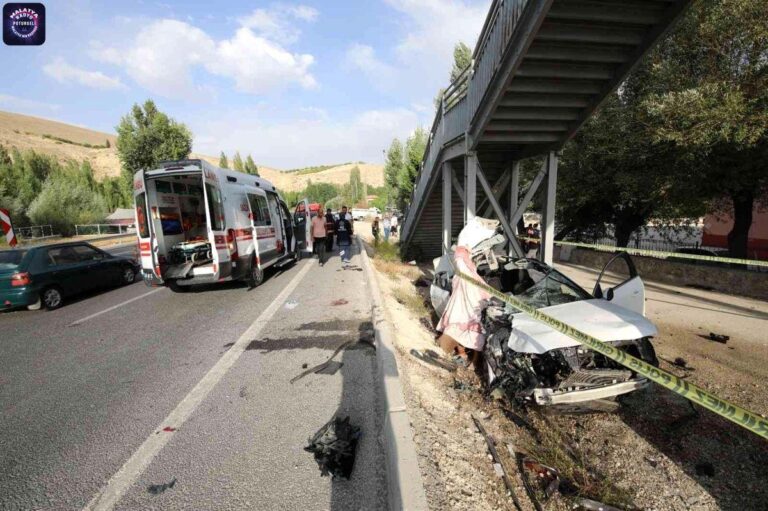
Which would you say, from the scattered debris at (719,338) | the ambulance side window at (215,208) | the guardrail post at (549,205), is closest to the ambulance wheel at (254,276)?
the ambulance side window at (215,208)

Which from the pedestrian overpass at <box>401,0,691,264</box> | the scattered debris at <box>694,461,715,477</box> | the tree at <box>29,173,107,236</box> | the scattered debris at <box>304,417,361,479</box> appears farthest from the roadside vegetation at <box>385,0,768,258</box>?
the tree at <box>29,173,107,236</box>

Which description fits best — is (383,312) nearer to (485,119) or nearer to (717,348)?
(485,119)

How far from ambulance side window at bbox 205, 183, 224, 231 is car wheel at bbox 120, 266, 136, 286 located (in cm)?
398

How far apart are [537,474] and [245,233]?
721 cm

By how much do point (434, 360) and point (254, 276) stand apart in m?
5.56

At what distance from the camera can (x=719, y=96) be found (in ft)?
25.8

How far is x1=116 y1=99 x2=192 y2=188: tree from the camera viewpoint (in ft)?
108

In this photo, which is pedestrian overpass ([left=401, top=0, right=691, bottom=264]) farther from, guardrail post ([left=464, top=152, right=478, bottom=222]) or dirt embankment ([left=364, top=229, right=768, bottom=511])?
dirt embankment ([left=364, top=229, right=768, bottom=511])

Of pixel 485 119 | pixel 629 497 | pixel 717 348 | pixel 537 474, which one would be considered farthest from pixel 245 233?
pixel 717 348

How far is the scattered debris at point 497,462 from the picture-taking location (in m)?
2.54

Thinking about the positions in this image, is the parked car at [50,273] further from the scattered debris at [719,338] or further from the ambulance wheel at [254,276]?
the scattered debris at [719,338]

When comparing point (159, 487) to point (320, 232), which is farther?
point (320, 232)

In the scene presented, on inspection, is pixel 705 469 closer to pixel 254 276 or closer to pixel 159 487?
pixel 159 487

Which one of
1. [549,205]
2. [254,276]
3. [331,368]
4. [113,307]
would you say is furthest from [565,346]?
[113,307]
